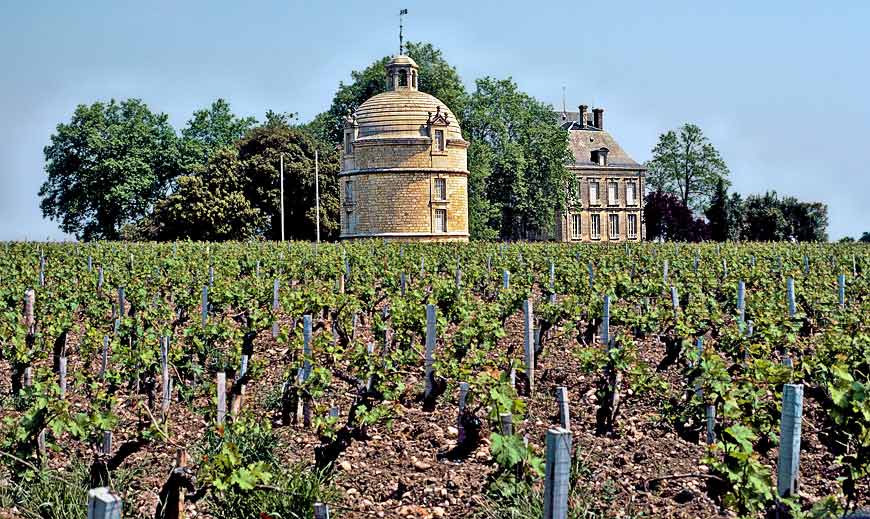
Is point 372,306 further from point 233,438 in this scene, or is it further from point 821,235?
point 821,235

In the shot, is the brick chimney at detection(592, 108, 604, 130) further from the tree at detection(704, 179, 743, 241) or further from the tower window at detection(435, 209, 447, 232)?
the tower window at detection(435, 209, 447, 232)

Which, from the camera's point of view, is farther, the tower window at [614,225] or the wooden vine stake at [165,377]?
the tower window at [614,225]

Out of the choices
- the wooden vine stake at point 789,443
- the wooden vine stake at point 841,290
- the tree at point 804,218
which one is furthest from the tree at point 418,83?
the wooden vine stake at point 789,443

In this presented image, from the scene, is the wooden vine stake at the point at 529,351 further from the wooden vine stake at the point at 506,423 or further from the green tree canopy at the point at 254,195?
the green tree canopy at the point at 254,195

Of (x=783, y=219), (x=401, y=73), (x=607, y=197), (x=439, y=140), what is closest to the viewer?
(x=439, y=140)

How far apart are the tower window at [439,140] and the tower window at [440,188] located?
60.2 inches

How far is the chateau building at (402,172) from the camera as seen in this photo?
50625 millimetres

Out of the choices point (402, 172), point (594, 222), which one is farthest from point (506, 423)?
point (594, 222)

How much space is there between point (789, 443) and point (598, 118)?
80662 mm

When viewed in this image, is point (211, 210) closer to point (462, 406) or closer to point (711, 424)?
point (462, 406)

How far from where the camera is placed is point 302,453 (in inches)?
406

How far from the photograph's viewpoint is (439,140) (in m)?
51.3

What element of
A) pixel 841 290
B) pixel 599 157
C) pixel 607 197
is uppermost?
pixel 599 157

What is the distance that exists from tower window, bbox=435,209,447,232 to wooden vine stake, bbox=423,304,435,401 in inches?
1507
